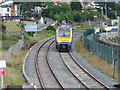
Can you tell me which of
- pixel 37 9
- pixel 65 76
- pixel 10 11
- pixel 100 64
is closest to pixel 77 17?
pixel 37 9

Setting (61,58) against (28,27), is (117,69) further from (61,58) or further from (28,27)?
(28,27)

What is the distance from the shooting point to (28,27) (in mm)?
43062

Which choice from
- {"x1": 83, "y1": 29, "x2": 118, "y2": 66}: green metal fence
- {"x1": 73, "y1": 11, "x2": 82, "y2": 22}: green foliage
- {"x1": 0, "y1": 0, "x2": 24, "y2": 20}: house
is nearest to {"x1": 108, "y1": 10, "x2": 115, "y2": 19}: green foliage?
{"x1": 73, "y1": 11, "x2": 82, "y2": 22}: green foliage

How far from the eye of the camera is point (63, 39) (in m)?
28.5

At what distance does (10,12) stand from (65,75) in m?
54.4

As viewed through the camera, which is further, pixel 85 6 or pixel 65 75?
pixel 85 6

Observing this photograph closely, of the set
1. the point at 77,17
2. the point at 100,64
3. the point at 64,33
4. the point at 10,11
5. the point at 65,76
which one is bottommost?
the point at 65,76

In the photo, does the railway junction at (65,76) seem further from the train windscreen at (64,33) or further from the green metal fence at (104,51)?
the train windscreen at (64,33)

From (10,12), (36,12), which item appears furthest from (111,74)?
(36,12)

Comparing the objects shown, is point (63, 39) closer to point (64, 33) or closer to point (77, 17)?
point (64, 33)

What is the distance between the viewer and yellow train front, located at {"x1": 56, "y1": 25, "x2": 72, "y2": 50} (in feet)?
92.9

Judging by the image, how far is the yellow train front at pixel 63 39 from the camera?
1115 inches

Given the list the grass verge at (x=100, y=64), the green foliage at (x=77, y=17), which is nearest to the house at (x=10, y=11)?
the green foliage at (x=77, y=17)

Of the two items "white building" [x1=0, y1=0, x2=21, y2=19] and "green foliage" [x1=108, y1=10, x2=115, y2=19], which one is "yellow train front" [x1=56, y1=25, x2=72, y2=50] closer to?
"white building" [x1=0, y1=0, x2=21, y2=19]
